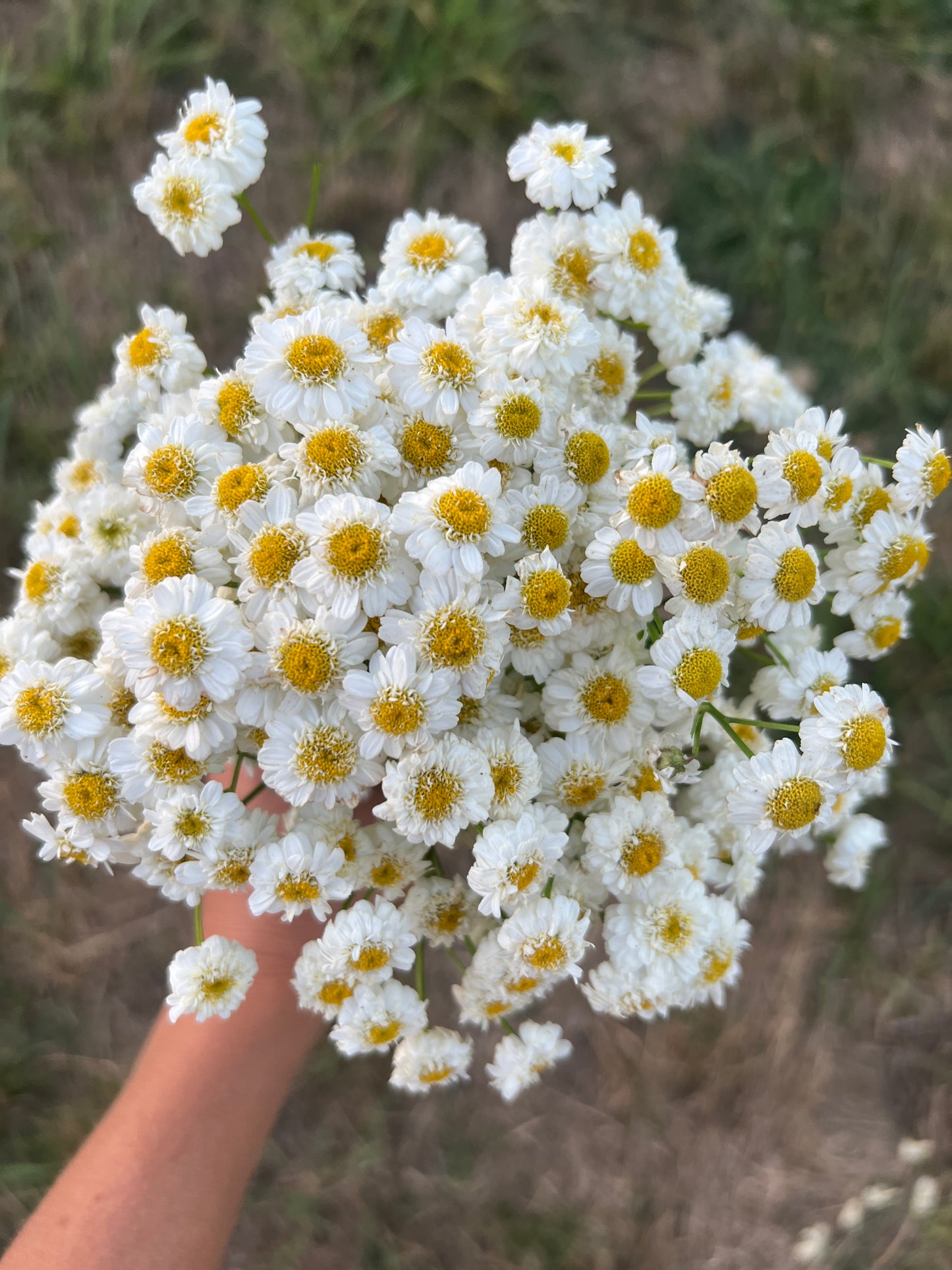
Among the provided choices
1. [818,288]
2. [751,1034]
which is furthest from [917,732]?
[818,288]

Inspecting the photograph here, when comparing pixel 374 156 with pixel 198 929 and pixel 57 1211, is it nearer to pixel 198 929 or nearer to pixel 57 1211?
pixel 198 929

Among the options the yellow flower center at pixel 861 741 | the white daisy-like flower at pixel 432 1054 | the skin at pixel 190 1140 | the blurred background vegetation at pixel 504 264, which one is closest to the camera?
the yellow flower center at pixel 861 741

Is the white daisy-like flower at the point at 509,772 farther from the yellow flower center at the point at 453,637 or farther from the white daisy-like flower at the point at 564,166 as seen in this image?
the white daisy-like flower at the point at 564,166

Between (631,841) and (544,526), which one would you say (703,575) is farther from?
(631,841)

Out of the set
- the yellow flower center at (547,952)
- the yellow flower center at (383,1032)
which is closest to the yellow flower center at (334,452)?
the yellow flower center at (547,952)

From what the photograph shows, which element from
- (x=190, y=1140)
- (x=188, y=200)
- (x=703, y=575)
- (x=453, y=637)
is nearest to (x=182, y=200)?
(x=188, y=200)
